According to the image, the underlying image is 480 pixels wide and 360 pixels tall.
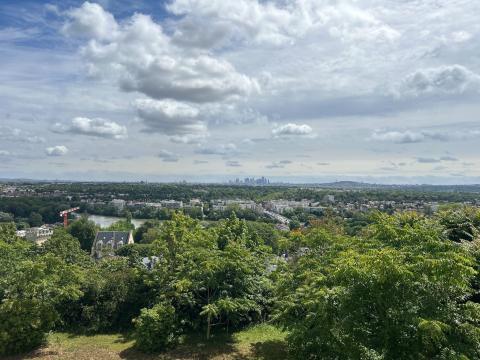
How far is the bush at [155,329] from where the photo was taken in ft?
42.3

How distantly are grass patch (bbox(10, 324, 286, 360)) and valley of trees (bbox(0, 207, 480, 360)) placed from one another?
43 centimetres

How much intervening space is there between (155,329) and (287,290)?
14.9 feet

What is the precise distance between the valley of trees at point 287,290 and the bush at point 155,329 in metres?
0.03

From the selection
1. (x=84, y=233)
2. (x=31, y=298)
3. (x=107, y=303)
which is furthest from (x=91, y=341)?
(x=84, y=233)

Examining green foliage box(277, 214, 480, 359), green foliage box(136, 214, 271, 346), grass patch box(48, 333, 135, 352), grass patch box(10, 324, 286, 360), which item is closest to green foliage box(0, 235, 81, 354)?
grass patch box(10, 324, 286, 360)

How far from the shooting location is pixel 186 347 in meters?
13.4

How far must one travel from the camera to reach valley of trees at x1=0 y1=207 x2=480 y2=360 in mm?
7160

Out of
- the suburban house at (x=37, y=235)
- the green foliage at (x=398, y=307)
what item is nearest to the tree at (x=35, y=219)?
the suburban house at (x=37, y=235)

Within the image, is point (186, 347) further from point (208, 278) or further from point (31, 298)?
point (31, 298)

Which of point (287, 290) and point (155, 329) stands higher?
point (287, 290)

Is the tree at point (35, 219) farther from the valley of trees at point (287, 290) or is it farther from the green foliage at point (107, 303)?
the green foliage at point (107, 303)

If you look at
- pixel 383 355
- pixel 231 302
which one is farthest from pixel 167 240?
pixel 383 355

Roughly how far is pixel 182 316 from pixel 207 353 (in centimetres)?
183

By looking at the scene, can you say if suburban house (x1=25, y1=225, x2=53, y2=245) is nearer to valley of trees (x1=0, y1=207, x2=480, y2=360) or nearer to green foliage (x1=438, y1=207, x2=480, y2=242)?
valley of trees (x1=0, y1=207, x2=480, y2=360)
